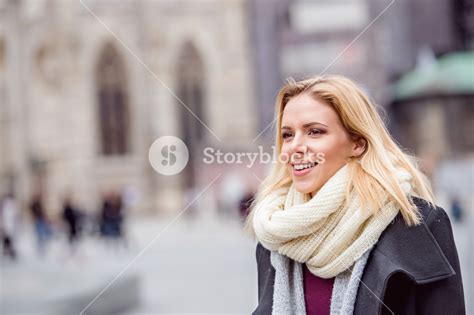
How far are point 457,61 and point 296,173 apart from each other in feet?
71.5

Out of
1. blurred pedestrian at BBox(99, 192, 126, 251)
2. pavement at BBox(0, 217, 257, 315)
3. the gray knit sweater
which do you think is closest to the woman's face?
the gray knit sweater

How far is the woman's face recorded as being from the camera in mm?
1808

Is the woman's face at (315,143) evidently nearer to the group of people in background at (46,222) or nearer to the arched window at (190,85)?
the group of people in background at (46,222)

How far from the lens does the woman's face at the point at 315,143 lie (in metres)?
1.81

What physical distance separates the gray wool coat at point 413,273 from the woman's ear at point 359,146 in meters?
0.19

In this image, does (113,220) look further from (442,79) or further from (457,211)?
(442,79)

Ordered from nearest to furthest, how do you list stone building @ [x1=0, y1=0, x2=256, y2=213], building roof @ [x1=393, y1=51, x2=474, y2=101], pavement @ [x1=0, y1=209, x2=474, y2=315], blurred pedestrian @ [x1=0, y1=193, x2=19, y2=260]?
1. pavement @ [x1=0, y1=209, x2=474, y2=315]
2. blurred pedestrian @ [x1=0, y1=193, x2=19, y2=260]
3. building roof @ [x1=393, y1=51, x2=474, y2=101]
4. stone building @ [x1=0, y1=0, x2=256, y2=213]

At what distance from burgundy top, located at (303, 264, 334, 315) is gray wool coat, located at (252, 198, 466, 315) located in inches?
3.3

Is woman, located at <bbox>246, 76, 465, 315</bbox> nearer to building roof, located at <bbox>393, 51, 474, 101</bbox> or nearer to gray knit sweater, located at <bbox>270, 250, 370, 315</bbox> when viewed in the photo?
gray knit sweater, located at <bbox>270, 250, 370, 315</bbox>

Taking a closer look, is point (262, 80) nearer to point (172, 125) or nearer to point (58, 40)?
point (172, 125)

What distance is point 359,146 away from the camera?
1.84m

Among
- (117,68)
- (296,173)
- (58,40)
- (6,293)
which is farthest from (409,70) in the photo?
(296,173)

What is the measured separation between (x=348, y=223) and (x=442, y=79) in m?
20.7

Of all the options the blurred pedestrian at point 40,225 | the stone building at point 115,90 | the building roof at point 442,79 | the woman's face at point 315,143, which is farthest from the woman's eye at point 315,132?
the stone building at point 115,90
